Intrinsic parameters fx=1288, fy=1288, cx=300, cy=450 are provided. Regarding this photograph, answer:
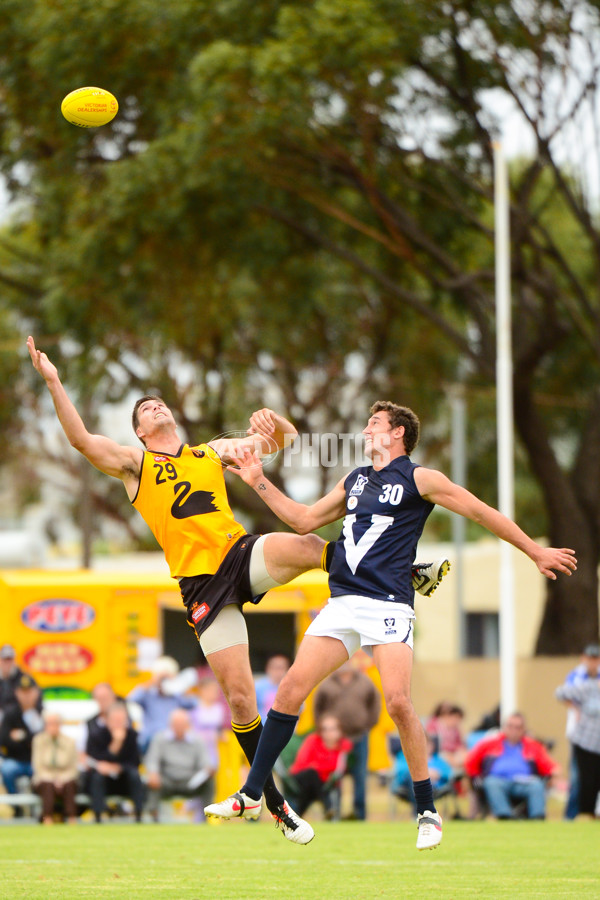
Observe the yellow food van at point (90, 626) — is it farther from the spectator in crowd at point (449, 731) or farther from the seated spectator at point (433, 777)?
Result: the seated spectator at point (433, 777)

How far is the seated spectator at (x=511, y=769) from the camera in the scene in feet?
49.8

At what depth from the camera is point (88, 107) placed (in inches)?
364

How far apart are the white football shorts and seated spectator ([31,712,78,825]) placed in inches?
345

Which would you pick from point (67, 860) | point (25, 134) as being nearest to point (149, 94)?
point (25, 134)

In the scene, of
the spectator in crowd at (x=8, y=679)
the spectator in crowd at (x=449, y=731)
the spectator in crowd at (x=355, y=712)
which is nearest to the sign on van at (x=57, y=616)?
the spectator in crowd at (x=8, y=679)

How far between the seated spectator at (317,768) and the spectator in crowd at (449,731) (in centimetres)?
216

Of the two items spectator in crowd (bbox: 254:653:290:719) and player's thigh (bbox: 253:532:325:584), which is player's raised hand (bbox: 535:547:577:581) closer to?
player's thigh (bbox: 253:532:325:584)

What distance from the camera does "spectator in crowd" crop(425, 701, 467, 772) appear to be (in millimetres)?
17016

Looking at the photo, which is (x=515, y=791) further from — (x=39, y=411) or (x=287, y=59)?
(x=39, y=411)

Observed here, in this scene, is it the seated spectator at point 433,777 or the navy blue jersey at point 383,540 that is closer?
the navy blue jersey at point 383,540

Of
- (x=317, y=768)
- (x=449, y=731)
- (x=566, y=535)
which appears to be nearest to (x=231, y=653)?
(x=317, y=768)

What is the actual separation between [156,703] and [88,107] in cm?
972

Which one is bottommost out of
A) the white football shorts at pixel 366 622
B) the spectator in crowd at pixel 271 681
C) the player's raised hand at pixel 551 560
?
the spectator in crowd at pixel 271 681

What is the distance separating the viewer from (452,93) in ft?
68.2
